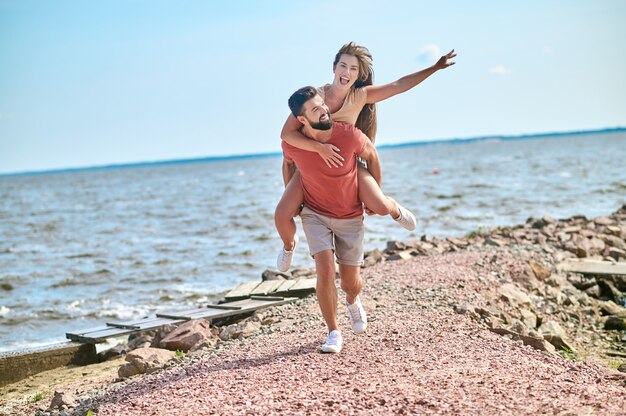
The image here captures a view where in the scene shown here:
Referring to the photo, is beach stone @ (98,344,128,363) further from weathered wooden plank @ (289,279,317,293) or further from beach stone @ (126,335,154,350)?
weathered wooden plank @ (289,279,317,293)

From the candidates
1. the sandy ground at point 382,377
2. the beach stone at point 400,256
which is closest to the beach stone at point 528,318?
the sandy ground at point 382,377

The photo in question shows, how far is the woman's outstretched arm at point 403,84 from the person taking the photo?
6410mm

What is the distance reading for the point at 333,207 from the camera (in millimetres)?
6504

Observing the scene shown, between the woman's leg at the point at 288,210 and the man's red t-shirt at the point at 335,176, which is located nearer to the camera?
the man's red t-shirt at the point at 335,176

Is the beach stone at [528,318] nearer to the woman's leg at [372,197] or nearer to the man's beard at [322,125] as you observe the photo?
the woman's leg at [372,197]

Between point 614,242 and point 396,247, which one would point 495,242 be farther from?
point 614,242

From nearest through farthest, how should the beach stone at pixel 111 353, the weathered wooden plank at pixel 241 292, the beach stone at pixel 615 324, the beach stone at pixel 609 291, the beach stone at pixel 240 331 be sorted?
the beach stone at pixel 240 331
the beach stone at pixel 615 324
the beach stone at pixel 111 353
the weathered wooden plank at pixel 241 292
the beach stone at pixel 609 291

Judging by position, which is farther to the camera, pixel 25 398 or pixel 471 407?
pixel 25 398

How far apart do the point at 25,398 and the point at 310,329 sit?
3.13m

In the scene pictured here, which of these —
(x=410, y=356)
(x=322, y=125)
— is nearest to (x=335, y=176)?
(x=322, y=125)

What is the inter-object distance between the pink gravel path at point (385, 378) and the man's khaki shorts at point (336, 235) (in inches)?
30.0

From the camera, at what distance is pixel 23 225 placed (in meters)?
35.2

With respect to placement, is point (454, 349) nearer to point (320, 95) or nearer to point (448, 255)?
point (320, 95)

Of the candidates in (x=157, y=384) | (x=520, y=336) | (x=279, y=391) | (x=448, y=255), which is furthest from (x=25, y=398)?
(x=448, y=255)
